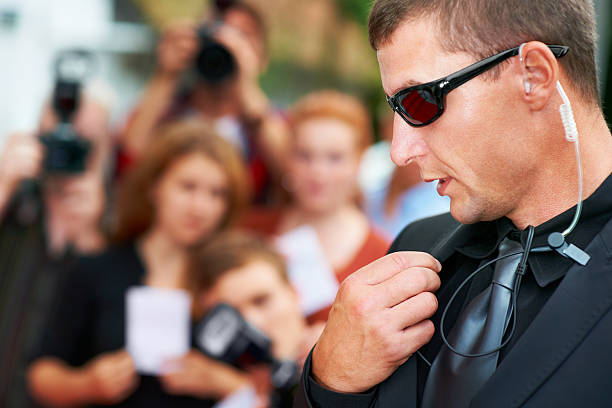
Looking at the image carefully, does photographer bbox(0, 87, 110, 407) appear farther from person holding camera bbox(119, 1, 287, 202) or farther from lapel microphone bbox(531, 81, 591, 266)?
A: lapel microphone bbox(531, 81, 591, 266)

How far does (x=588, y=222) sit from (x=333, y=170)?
2.17 meters

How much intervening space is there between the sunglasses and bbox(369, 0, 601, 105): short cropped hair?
0.7 inches

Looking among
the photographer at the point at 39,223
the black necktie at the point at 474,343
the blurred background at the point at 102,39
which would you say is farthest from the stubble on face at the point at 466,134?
the blurred background at the point at 102,39

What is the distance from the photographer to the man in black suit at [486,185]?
1233mm

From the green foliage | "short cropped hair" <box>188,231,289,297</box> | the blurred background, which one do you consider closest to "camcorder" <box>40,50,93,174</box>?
"short cropped hair" <box>188,231,289,297</box>

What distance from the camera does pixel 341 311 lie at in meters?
1.39

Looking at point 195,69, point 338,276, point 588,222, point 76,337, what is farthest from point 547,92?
point 195,69

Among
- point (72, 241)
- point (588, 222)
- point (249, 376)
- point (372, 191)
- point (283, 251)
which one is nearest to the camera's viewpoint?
Answer: point (588, 222)

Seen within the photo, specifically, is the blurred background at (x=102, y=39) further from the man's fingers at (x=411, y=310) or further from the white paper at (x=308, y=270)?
the man's fingers at (x=411, y=310)

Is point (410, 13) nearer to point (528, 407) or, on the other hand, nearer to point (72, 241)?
point (528, 407)

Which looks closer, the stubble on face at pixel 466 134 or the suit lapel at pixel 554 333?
the suit lapel at pixel 554 333

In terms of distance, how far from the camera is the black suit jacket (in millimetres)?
1122

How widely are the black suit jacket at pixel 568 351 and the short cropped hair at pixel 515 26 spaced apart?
286 mm

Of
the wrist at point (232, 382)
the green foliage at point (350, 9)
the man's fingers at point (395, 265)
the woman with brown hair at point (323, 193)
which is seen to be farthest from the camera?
the green foliage at point (350, 9)
